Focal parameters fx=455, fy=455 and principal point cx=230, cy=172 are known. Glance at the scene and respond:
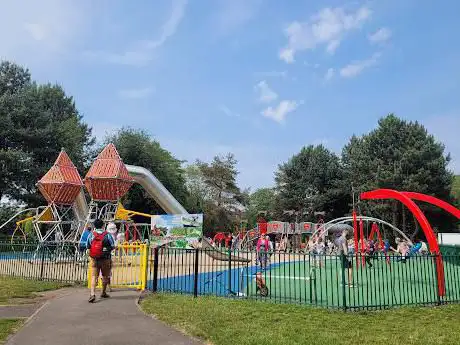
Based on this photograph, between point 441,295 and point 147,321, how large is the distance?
25.0 ft

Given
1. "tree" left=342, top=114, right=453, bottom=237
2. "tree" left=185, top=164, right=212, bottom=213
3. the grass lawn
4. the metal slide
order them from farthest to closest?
"tree" left=185, top=164, right=212, bottom=213 < "tree" left=342, top=114, right=453, bottom=237 < the metal slide < the grass lawn

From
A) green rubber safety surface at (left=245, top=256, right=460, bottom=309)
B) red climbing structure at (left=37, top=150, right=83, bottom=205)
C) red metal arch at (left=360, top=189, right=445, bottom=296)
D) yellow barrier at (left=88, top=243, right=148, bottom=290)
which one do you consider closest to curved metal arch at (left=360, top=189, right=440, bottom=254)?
red metal arch at (left=360, top=189, right=445, bottom=296)

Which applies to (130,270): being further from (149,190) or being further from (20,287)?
(149,190)

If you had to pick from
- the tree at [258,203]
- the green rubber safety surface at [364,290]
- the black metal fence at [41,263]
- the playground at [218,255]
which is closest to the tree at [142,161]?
the playground at [218,255]

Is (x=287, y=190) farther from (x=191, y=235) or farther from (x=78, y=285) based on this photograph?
(x=78, y=285)

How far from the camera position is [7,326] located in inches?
315

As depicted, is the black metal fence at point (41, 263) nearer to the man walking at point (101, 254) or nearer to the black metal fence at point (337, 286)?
the black metal fence at point (337, 286)

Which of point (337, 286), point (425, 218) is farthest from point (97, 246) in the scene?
point (425, 218)

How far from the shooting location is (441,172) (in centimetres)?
4353

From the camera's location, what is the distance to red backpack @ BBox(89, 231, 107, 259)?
10984 mm

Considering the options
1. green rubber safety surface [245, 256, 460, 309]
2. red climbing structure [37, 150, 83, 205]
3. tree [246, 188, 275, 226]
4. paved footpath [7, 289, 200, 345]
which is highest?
tree [246, 188, 275, 226]

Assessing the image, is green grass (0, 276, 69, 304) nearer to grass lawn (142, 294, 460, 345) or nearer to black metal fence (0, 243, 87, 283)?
black metal fence (0, 243, 87, 283)

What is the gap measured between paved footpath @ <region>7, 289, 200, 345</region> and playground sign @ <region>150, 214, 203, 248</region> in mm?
18411

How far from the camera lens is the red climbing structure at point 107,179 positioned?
92.8 ft
